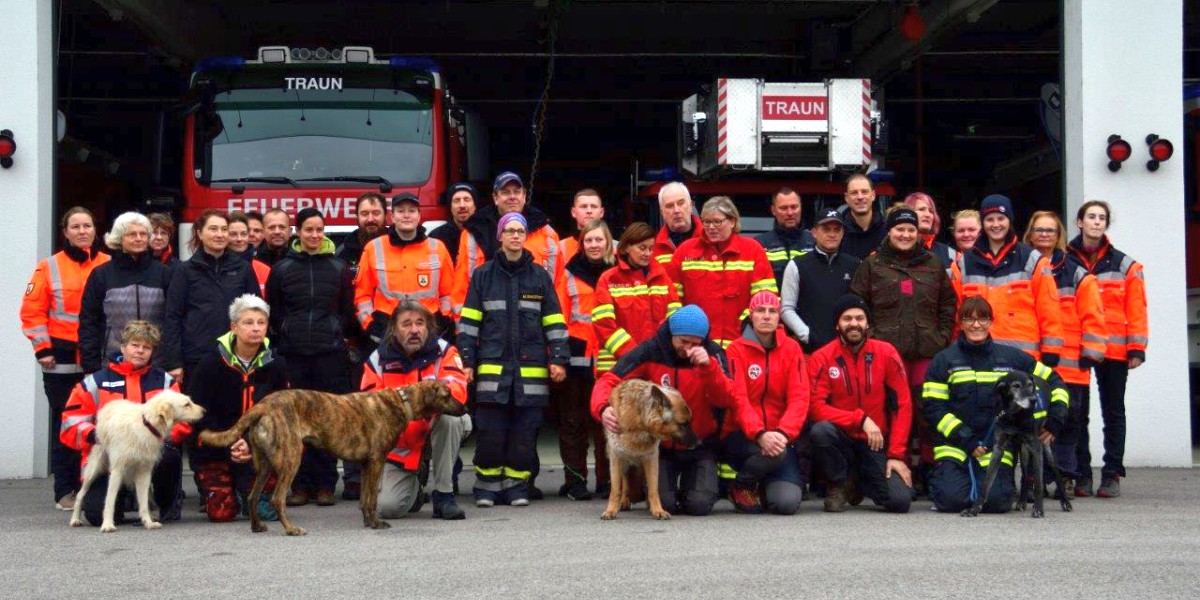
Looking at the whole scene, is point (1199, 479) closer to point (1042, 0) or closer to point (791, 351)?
point (791, 351)

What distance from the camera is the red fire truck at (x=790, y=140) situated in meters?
14.0

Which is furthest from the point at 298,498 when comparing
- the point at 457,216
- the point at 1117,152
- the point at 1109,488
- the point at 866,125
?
the point at 1117,152

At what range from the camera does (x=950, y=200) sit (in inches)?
864

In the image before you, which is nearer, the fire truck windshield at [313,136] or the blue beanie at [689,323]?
the blue beanie at [689,323]

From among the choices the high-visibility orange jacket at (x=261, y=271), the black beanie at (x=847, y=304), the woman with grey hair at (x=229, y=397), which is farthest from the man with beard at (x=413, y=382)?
the black beanie at (x=847, y=304)

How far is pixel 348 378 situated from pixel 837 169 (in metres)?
5.52

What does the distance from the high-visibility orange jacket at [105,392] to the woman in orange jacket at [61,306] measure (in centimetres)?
125

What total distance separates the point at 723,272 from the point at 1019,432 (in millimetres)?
2102

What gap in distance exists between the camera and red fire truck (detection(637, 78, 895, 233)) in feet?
46.0

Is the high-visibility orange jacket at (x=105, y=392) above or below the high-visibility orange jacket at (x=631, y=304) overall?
below

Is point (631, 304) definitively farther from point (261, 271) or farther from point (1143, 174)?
point (1143, 174)

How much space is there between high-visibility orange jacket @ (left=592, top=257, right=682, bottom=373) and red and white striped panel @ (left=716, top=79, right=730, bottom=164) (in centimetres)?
423

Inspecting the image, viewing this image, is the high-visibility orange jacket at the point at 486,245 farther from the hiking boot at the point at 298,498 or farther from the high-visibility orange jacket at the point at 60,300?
the high-visibility orange jacket at the point at 60,300

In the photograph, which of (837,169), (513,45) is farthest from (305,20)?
(837,169)
